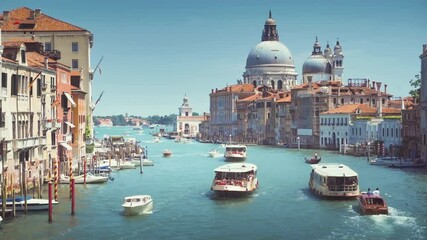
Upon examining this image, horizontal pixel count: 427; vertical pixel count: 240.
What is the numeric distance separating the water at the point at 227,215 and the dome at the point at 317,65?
2976 inches

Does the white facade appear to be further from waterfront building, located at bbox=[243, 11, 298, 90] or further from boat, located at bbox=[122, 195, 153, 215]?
boat, located at bbox=[122, 195, 153, 215]

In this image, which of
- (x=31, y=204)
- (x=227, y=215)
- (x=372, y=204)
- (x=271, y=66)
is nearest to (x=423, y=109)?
(x=372, y=204)

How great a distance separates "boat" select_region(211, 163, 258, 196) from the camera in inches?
1308

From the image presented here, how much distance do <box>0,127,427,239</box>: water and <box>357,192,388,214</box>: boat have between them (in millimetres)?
351

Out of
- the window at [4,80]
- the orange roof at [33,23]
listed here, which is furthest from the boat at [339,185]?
the orange roof at [33,23]

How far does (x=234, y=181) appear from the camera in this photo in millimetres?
33938

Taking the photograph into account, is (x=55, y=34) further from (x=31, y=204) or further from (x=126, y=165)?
(x=31, y=204)

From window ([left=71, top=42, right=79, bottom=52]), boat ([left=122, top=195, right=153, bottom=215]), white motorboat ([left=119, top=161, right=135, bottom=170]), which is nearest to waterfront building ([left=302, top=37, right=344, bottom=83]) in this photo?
white motorboat ([left=119, top=161, right=135, bottom=170])

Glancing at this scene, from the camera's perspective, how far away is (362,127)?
69.8m

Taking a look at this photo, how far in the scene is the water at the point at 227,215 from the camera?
79.6 ft

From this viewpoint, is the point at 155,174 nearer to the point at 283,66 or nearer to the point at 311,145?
the point at 311,145

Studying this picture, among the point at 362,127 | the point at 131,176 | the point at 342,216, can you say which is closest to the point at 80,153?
the point at 131,176

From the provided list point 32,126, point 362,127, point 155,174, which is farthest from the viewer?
point 362,127

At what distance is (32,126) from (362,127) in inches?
1694
